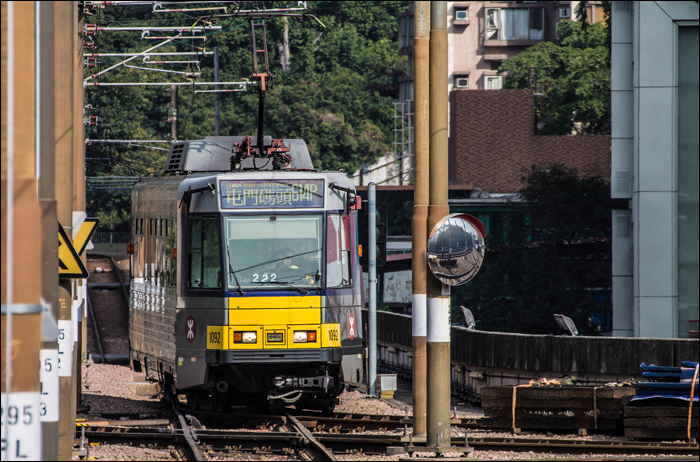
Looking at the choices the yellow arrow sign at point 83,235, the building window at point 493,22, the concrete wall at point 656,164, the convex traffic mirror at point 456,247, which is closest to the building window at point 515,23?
the building window at point 493,22

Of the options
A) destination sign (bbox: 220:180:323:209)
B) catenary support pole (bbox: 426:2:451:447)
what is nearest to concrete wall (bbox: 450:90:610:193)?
destination sign (bbox: 220:180:323:209)

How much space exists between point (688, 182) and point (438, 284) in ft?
50.3

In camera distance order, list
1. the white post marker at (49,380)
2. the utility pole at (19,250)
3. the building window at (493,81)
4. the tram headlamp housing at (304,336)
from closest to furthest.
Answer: the utility pole at (19,250) → the white post marker at (49,380) → the tram headlamp housing at (304,336) → the building window at (493,81)

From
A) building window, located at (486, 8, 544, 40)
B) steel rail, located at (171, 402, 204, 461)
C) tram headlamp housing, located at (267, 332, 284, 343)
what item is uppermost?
building window, located at (486, 8, 544, 40)

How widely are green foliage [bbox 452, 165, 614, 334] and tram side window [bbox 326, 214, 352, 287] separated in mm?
23493

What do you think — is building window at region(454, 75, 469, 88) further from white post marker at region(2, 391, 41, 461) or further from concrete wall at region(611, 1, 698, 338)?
white post marker at region(2, 391, 41, 461)

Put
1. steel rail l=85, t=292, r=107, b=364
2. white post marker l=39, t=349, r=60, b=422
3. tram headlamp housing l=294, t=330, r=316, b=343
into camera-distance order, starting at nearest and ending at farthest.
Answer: white post marker l=39, t=349, r=60, b=422
tram headlamp housing l=294, t=330, r=316, b=343
steel rail l=85, t=292, r=107, b=364

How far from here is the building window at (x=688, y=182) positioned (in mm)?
24438

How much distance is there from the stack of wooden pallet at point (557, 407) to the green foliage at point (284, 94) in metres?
42.4

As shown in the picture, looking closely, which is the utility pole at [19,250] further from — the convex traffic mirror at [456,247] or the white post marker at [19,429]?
the convex traffic mirror at [456,247]

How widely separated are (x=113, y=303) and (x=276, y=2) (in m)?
37.4

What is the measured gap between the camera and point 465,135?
5784cm

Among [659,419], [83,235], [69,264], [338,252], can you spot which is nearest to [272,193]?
[338,252]

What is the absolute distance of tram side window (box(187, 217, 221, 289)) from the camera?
49.5 feet
